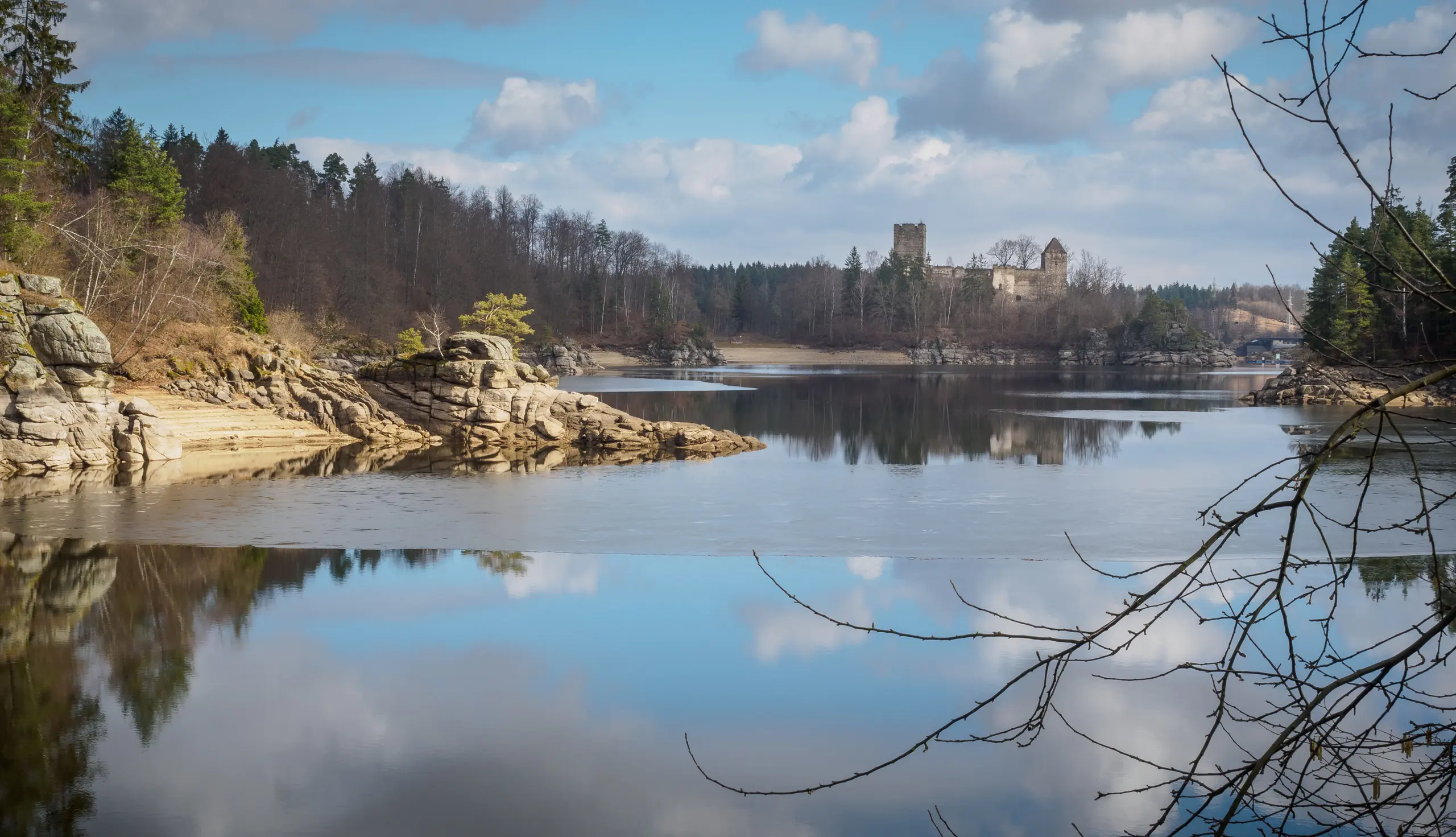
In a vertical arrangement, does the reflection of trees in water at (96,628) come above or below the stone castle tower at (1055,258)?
below

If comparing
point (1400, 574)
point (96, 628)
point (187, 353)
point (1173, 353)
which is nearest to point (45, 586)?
point (96, 628)

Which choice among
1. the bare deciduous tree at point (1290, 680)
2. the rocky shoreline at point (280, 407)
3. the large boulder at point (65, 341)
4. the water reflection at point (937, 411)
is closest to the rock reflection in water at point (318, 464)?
the rocky shoreline at point (280, 407)

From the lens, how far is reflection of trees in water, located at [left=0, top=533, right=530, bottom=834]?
7.60m

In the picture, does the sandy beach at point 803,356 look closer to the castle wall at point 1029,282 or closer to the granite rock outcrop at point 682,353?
the granite rock outcrop at point 682,353

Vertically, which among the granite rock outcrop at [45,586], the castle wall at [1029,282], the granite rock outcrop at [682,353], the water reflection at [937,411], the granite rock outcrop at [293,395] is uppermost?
the castle wall at [1029,282]

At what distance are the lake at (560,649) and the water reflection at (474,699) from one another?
34 mm

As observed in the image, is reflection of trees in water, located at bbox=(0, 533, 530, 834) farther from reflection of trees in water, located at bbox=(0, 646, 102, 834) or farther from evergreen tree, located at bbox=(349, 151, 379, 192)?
evergreen tree, located at bbox=(349, 151, 379, 192)

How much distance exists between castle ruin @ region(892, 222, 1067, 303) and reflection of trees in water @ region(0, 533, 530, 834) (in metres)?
118

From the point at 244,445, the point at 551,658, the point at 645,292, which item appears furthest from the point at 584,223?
the point at 551,658

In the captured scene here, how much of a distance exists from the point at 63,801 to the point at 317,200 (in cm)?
7792

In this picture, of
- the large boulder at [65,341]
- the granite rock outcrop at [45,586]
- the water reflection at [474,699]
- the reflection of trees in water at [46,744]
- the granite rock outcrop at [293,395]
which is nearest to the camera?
the reflection of trees in water at [46,744]

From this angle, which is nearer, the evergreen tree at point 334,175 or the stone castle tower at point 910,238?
the evergreen tree at point 334,175

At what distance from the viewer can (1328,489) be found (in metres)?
21.2

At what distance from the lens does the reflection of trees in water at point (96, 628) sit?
24.9 feet
